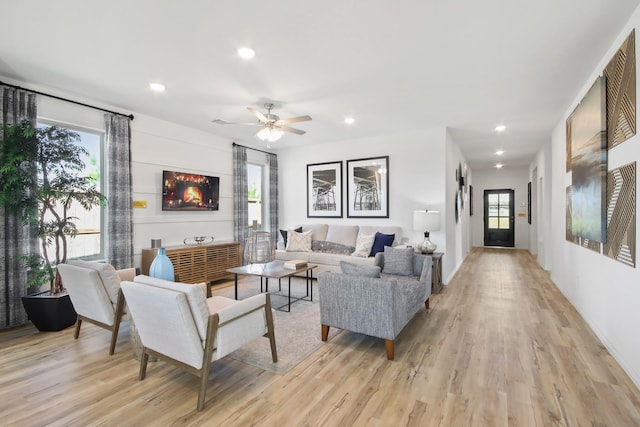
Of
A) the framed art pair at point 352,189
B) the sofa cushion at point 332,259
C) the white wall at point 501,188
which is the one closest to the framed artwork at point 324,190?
the framed art pair at point 352,189

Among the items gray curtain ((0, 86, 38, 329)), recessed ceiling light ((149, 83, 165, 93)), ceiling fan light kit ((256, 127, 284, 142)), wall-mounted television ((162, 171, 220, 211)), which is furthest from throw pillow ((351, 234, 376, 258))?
gray curtain ((0, 86, 38, 329))

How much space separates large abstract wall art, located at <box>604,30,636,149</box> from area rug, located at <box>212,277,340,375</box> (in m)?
3.18

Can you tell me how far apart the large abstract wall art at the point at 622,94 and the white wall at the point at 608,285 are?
85mm

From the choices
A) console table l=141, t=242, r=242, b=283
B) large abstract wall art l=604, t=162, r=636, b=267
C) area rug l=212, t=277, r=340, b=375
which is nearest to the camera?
large abstract wall art l=604, t=162, r=636, b=267

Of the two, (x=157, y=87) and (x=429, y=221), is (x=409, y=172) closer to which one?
(x=429, y=221)

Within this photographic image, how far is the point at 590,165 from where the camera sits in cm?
321

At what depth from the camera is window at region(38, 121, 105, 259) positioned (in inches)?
157

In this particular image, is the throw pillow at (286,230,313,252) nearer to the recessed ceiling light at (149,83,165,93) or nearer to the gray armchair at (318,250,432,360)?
the gray armchair at (318,250,432,360)

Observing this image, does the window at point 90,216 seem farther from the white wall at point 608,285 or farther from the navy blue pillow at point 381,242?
the white wall at point 608,285

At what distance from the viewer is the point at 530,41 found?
2.62m

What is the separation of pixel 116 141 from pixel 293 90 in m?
2.65

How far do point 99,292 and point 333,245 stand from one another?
12.8 ft

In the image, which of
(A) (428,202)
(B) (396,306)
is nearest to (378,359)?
(B) (396,306)

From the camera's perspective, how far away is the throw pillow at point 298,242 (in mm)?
5970
